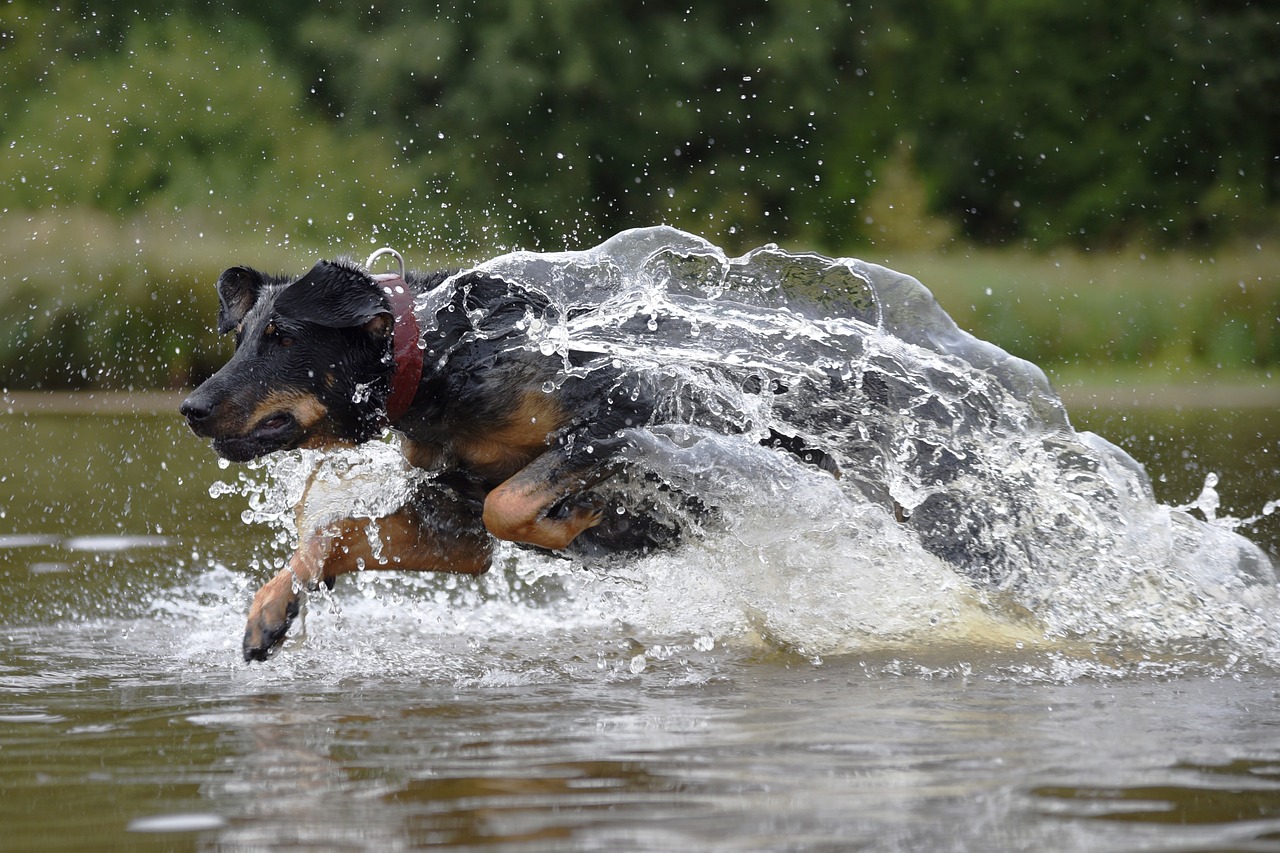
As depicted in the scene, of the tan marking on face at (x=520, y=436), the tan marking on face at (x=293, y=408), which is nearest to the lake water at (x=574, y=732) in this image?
the tan marking on face at (x=520, y=436)

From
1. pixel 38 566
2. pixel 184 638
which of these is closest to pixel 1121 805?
pixel 184 638

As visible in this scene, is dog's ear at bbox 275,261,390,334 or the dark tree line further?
the dark tree line

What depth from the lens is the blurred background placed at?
25453 mm

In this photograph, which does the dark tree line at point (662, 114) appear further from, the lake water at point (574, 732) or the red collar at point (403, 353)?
the red collar at point (403, 353)

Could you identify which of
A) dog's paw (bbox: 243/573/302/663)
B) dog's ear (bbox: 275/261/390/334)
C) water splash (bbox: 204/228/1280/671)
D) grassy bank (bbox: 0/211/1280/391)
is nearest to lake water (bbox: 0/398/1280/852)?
dog's paw (bbox: 243/573/302/663)

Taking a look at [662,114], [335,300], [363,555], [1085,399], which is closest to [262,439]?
[335,300]

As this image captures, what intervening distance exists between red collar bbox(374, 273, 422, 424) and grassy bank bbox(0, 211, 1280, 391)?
1233 centimetres

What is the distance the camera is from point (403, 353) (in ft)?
15.9

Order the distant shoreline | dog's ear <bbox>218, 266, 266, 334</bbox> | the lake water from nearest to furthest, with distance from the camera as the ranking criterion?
the lake water < dog's ear <bbox>218, 266, 266, 334</bbox> < the distant shoreline

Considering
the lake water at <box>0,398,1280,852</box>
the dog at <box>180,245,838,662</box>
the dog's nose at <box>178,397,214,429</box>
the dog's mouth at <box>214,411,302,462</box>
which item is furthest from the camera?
the dog at <box>180,245,838,662</box>

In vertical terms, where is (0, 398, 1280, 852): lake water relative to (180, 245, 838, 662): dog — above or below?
below

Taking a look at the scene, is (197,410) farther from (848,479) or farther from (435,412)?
(848,479)

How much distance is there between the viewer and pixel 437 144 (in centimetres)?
2756

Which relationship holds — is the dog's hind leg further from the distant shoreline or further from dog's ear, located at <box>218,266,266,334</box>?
the distant shoreline
